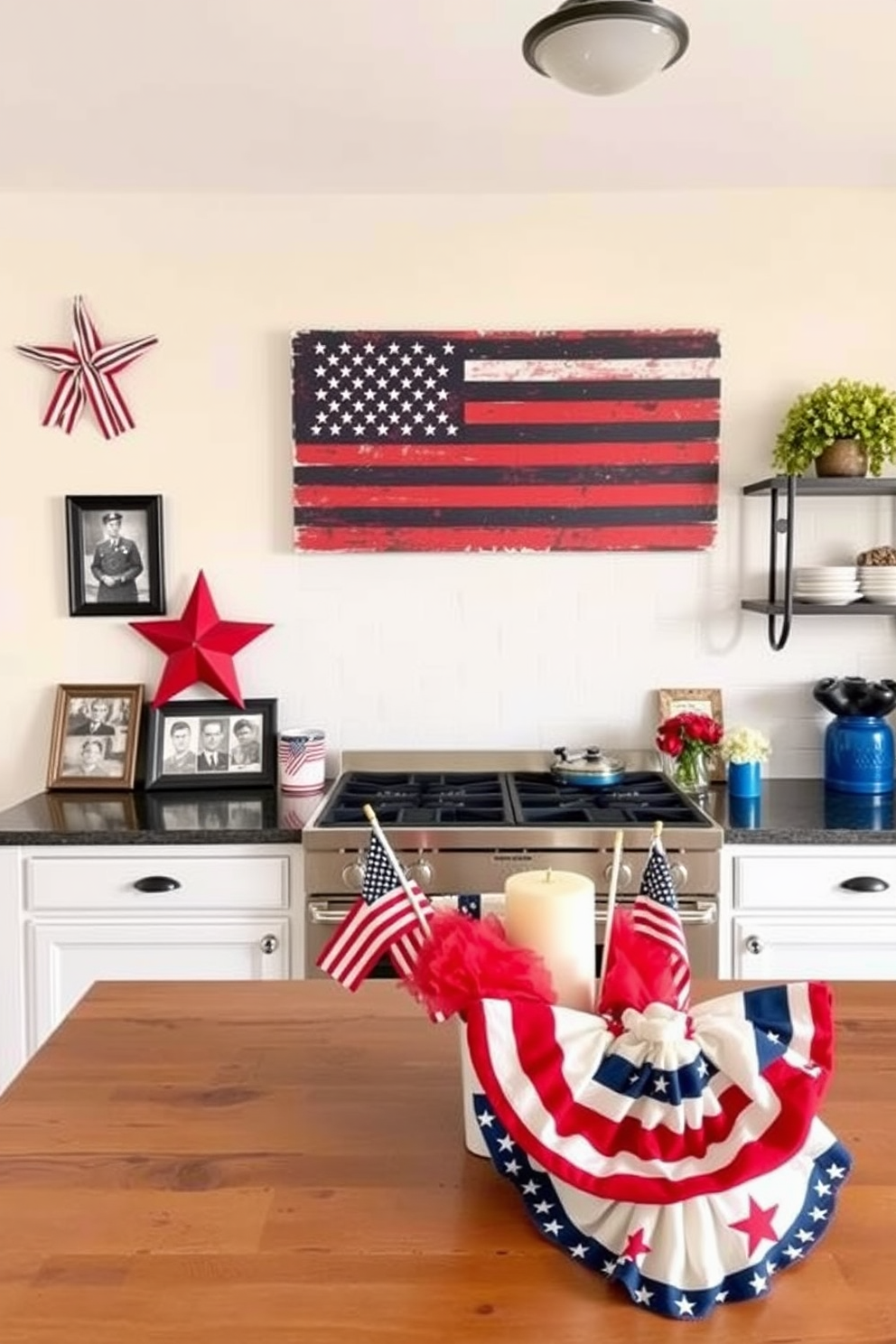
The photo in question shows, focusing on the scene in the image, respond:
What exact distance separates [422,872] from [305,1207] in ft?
4.66

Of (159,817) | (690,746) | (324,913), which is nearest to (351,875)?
(324,913)

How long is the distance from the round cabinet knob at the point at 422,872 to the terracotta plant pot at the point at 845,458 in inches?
57.4

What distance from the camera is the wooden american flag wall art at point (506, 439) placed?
2.97m

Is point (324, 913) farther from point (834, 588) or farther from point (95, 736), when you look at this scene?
point (834, 588)

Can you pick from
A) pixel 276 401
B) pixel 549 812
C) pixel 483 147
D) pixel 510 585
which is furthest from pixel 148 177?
pixel 549 812

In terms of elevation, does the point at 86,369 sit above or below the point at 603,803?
above

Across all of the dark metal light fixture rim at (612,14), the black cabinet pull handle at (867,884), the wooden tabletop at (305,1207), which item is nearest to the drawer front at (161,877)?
the wooden tabletop at (305,1207)

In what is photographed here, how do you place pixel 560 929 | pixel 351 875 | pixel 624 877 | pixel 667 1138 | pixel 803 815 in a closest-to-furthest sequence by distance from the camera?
1. pixel 667 1138
2. pixel 560 929
3. pixel 624 877
4. pixel 351 875
5. pixel 803 815

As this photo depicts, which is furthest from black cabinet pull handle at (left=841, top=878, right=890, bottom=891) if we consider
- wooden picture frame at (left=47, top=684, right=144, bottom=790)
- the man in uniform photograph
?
the man in uniform photograph

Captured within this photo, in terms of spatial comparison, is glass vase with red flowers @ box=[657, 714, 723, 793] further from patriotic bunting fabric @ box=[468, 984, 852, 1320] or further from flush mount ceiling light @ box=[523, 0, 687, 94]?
patriotic bunting fabric @ box=[468, 984, 852, 1320]

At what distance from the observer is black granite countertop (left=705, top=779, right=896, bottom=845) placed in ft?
7.97

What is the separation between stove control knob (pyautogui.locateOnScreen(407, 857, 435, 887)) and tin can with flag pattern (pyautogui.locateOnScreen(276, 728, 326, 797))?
568mm

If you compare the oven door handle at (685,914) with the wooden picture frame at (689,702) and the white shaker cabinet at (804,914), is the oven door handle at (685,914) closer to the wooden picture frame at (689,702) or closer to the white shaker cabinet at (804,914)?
the white shaker cabinet at (804,914)

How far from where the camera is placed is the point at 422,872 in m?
2.36
